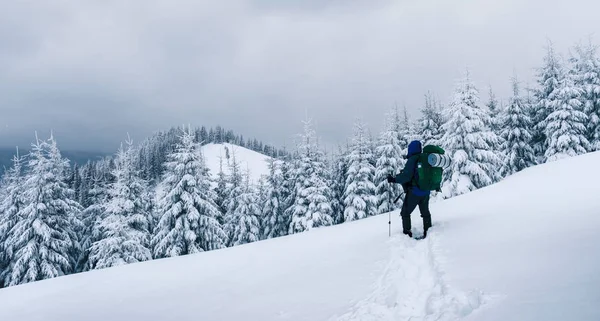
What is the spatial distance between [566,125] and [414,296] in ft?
92.1

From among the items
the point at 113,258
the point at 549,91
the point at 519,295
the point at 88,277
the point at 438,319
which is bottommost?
the point at 113,258

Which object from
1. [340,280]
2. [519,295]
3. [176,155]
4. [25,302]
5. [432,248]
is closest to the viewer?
[519,295]

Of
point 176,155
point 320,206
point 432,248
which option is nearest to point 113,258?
point 176,155

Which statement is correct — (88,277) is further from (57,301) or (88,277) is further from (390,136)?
(390,136)

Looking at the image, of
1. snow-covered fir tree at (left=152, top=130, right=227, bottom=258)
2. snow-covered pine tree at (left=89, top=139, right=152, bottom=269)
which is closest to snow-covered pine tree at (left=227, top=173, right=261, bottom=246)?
snow-covered fir tree at (left=152, top=130, right=227, bottom=258)

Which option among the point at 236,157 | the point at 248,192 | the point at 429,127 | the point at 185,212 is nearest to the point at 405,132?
the point at 429,127

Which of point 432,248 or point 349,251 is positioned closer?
point 432,248

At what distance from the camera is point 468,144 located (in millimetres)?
23375

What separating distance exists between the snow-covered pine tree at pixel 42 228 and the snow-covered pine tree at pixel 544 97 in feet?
119

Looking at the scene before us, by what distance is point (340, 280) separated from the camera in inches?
247

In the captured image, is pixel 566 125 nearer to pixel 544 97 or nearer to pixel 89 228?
pixel 544 97

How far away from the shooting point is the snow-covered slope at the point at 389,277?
13.3ft

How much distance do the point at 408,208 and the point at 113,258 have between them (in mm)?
20976

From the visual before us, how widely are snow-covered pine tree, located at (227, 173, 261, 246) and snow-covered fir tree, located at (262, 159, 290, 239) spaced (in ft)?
5.62
